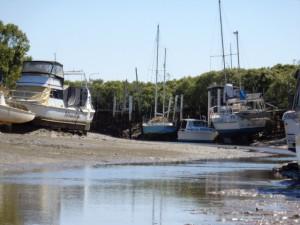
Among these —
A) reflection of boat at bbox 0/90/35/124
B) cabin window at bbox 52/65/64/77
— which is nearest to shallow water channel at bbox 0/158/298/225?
reflection of boat at bbox 0/90/35/124

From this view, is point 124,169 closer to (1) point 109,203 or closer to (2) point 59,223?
(1) point 109,203

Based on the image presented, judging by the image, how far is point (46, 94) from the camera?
4369 cm

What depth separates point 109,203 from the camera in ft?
50.5

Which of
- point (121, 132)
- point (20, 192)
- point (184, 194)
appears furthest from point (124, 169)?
point (121, 132)

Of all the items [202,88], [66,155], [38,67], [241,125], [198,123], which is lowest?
[66,155]

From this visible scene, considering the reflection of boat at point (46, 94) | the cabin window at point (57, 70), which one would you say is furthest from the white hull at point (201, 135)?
the cabin window at point (57, 70)

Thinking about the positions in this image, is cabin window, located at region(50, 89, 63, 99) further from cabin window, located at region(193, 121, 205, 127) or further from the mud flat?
cabin window, located at region(193, 121, 205, 127)

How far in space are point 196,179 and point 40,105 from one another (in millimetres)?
21667

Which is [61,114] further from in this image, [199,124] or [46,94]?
[199,124]

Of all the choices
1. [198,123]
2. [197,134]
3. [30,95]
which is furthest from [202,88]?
[30,95]

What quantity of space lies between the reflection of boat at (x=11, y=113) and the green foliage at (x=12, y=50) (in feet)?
63.3

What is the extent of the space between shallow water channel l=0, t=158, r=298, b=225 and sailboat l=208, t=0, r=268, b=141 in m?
41.5

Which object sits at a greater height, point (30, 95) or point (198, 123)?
point (30, 95)

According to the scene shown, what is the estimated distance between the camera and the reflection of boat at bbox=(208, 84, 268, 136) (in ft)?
222
